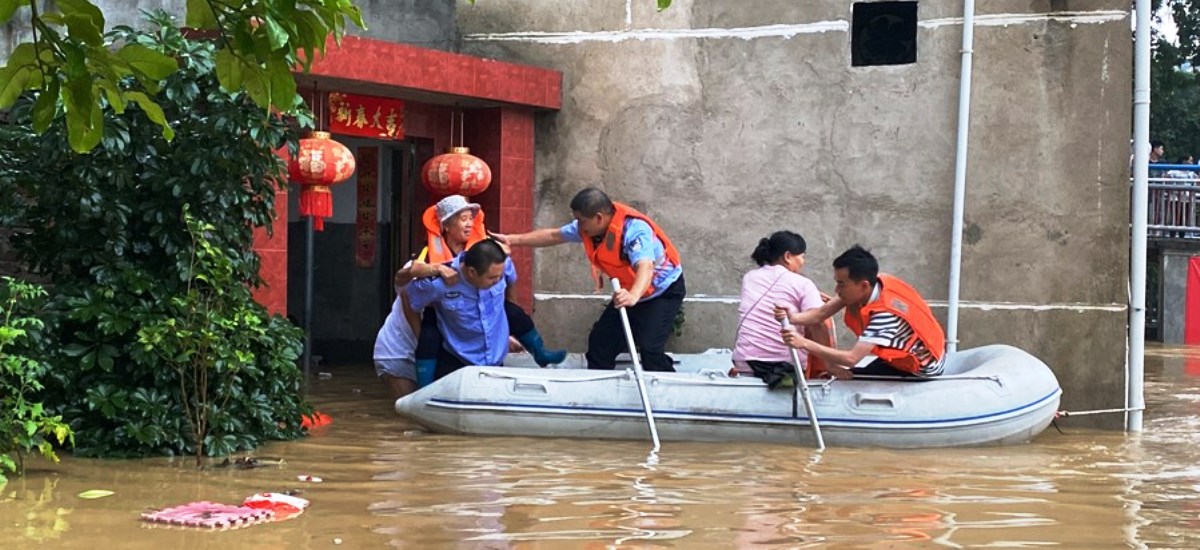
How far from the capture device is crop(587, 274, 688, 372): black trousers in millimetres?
8969

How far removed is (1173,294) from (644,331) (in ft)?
39.4

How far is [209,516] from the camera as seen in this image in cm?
576

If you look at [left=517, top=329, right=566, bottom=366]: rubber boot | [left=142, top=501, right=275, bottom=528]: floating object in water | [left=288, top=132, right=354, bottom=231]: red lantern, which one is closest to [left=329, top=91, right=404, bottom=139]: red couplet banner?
[left=288, top=132, right=354, bottom=231]: red lantern

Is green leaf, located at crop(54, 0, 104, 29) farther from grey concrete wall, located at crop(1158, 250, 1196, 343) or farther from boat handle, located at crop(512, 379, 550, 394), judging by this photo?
grey concrete wall, located at crop(1158, 250, 1196, 343)

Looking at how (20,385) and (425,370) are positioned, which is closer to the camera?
(20,385)

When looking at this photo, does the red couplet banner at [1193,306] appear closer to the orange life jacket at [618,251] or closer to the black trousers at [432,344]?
the orange life jacket at [618,251]

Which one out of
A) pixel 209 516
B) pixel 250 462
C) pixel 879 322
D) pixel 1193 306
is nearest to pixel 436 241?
pixel 250 462

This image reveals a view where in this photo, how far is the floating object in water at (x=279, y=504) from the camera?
590 cm

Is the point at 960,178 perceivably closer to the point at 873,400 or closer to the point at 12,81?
the point at 873,400

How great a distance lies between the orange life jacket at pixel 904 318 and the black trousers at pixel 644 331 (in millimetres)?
1198

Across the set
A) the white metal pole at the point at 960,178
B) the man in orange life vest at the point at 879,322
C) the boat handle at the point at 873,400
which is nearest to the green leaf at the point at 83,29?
the man in orange life vest at the point at 879,322

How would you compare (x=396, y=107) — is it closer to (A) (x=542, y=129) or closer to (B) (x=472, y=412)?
(A) (x=542, y=129)

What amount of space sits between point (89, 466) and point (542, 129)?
4800mm

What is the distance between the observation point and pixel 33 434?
6.61 metres
